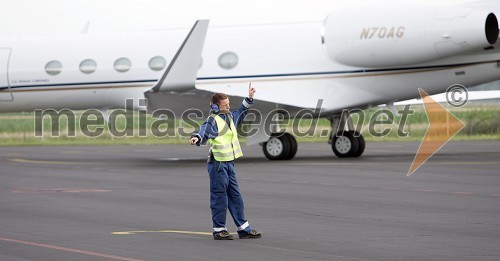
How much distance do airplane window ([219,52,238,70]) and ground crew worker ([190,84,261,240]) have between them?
14.2 m

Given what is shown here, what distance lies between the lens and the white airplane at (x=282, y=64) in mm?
23938

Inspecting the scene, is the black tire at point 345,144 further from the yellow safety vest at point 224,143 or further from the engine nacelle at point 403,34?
the yellow safety vest at point 224,143

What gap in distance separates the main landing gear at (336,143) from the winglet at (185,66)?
3.01 metres

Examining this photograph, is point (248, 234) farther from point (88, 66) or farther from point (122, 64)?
point (88, 66)

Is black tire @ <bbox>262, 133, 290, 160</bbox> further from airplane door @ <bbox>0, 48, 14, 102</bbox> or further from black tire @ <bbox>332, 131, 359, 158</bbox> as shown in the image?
airplane door @ <bbox>0, 48, 14, 102</bbox>

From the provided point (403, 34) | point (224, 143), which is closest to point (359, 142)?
point (403, 34)

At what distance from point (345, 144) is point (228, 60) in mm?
3763

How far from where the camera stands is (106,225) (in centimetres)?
1276

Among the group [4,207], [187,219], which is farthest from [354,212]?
[4,207]

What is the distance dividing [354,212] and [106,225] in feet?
11.4

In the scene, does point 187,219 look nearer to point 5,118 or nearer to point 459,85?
point 459,85

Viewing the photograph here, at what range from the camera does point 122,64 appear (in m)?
27.5

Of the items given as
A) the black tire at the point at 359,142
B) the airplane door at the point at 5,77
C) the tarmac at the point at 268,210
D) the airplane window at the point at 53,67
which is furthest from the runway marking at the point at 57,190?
the airplane door at the point at 5,77

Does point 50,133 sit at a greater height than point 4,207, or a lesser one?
greater
